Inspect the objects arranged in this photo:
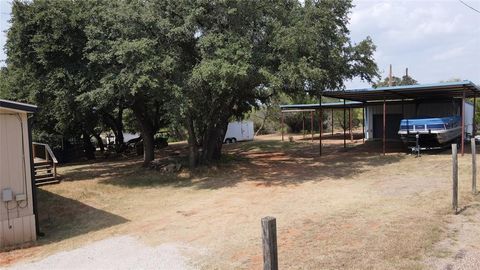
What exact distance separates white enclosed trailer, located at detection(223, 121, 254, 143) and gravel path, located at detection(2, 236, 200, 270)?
2906 centimetres

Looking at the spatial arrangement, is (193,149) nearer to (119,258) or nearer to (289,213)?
(289,213)

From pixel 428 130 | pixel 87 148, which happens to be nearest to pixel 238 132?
pixel 87 148

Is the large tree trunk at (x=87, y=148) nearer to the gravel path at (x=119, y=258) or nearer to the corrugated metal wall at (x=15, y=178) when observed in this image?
the corrugated metal wall at (x=15, y=178)

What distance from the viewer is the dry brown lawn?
245 inches

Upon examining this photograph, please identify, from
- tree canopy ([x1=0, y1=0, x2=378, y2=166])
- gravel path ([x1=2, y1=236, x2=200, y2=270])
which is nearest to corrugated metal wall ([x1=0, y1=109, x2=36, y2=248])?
gravel path ([x1=2, y1=236, x2=200, y2=270])

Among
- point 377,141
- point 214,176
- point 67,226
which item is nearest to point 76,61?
point 214,176

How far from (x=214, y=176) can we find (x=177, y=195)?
3.40 metres

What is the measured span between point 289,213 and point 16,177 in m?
5.81

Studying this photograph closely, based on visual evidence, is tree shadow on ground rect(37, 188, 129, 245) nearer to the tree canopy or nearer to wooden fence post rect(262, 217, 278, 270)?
the tree canopy

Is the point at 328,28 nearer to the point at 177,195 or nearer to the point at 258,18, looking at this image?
the point at 258,18

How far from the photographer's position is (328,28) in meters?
15.2

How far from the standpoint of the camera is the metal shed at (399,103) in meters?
17.9

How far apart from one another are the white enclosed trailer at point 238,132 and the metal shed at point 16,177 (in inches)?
1113

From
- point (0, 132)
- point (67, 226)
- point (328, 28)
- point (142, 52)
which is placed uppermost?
point (328, 28)
